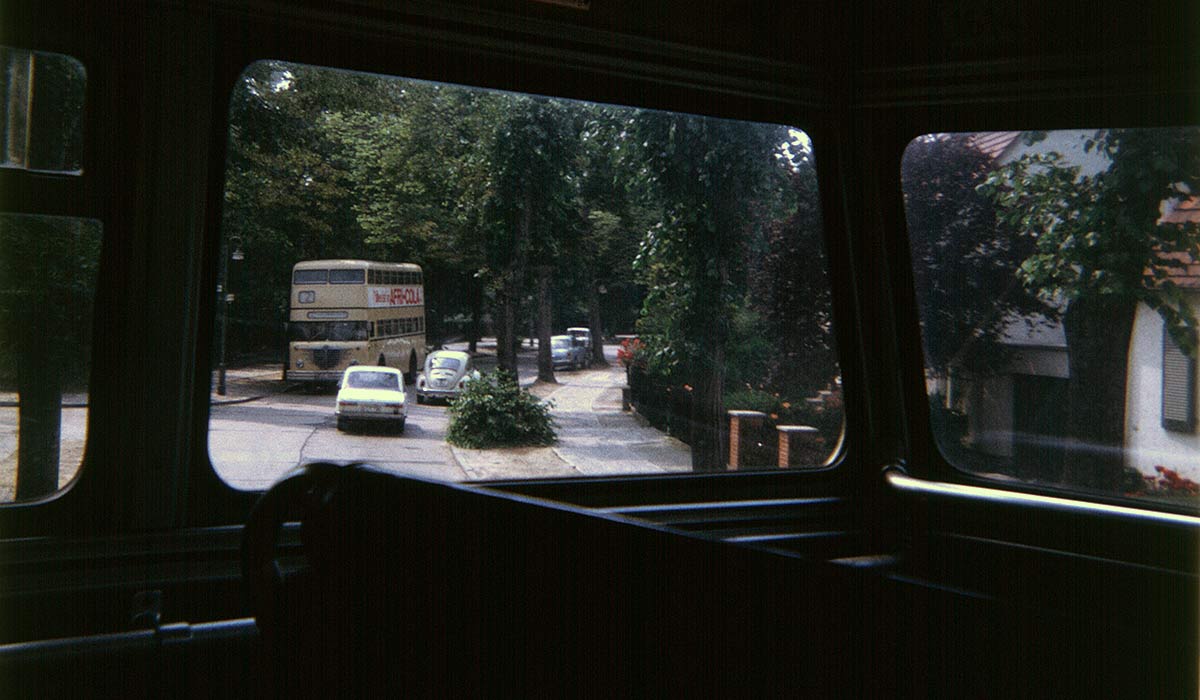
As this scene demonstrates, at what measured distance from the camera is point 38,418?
74.6 inches

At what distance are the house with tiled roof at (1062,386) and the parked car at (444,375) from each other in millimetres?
1615

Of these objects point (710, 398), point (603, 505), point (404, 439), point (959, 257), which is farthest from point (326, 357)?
point (959, 257)

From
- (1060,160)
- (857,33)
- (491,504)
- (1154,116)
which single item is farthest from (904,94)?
(491,504)

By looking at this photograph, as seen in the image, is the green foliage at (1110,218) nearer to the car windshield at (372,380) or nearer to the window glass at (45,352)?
the car windshield at (372,380)

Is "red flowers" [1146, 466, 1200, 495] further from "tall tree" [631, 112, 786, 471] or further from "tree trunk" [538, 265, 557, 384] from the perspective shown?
"tree trunk" [538, 265, 557, 384]

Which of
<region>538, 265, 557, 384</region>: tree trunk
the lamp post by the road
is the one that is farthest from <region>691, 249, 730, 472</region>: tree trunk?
the lamp post by the road

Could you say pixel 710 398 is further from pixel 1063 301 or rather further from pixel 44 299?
pixel 44 299


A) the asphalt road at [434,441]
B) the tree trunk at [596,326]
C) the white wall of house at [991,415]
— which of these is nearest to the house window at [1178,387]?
the white wall of house at [991,415]

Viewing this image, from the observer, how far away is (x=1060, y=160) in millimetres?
2375

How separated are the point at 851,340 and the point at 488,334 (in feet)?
4.32

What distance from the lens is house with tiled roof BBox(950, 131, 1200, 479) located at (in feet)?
7.04

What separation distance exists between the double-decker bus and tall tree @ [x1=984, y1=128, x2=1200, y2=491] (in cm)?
179

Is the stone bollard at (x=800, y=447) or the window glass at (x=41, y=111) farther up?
the window glass at (x=41, y=111)

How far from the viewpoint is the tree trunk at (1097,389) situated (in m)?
2.31
